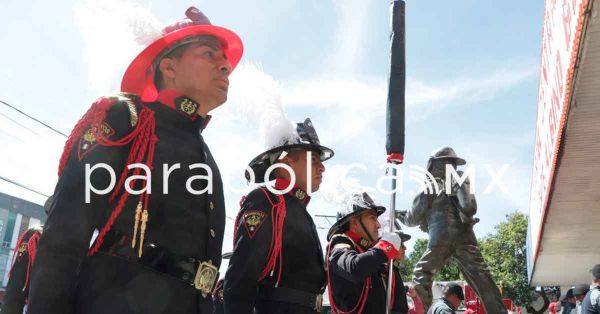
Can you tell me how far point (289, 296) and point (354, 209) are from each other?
1769 millimetres

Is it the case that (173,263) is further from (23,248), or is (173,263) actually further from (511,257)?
(511,257)

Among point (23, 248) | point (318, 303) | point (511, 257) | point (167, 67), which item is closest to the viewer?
point (167, 67)

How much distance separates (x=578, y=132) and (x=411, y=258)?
7331cm

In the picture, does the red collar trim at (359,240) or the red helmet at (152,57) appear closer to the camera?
the red helmet at (152,57)

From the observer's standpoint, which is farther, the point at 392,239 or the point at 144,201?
the point at 392,239

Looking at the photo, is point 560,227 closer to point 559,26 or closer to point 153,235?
point 559,26

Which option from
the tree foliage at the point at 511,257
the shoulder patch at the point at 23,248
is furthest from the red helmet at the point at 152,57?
the tree foliage at the point at 511,257

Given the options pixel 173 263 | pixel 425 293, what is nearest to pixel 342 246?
pixel 425 293

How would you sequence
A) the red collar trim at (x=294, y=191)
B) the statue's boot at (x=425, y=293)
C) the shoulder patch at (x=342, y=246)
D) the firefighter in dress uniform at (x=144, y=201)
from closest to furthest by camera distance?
the firefighter in dress uniform at (x=144, y=201)
the red collar trim at (x=294, y=191)
the shoulder patch at (x=342, y=246)
the statue's boot at (x=425, y=293)

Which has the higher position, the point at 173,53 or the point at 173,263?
the point at 173,53

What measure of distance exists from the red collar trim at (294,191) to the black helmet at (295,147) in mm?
172

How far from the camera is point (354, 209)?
16.6 ft

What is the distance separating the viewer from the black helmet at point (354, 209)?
506cm

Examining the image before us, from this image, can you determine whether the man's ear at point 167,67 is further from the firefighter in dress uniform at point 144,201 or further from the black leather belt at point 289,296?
the black leather belt at point 289,296
